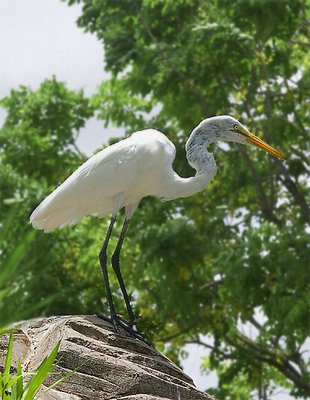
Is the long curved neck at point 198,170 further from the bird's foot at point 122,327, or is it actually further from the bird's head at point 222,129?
the bird's foot at point 122,327

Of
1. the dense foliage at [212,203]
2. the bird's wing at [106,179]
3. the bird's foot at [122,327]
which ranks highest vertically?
the dense foliage at [212,203]

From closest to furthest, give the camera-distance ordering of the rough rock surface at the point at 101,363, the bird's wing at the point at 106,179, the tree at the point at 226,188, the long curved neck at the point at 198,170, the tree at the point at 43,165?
the rough rock surface at the point at 101,363
the bird's wing at the point at 106,179
the long curved neck at the point at 198,170
the tree at the point at 226,188
the tree at the point at 43,165

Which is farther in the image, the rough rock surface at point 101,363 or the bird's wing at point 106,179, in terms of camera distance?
the bird's wing at point 106,179

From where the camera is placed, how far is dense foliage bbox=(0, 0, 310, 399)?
1575 cm

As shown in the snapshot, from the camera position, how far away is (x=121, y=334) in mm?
7113

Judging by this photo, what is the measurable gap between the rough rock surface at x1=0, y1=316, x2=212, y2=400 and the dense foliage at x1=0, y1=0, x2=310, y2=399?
8274 mm

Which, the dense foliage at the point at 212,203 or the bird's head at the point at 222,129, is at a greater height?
the dense foliage at the point at 212,203

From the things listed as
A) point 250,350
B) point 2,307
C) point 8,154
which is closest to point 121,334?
point 2,307

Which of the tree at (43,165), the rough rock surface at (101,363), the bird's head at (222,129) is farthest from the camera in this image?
the tree at (43,165)

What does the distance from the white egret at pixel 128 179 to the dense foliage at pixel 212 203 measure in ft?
24.2

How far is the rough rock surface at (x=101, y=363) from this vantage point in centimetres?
643

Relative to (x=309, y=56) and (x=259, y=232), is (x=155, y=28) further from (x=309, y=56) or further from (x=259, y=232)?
(x=259, y=232)

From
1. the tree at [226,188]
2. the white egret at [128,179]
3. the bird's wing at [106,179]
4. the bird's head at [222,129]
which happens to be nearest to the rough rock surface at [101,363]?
the white egret at [128,179]

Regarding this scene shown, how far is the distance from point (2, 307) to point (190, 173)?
44.8 feet
